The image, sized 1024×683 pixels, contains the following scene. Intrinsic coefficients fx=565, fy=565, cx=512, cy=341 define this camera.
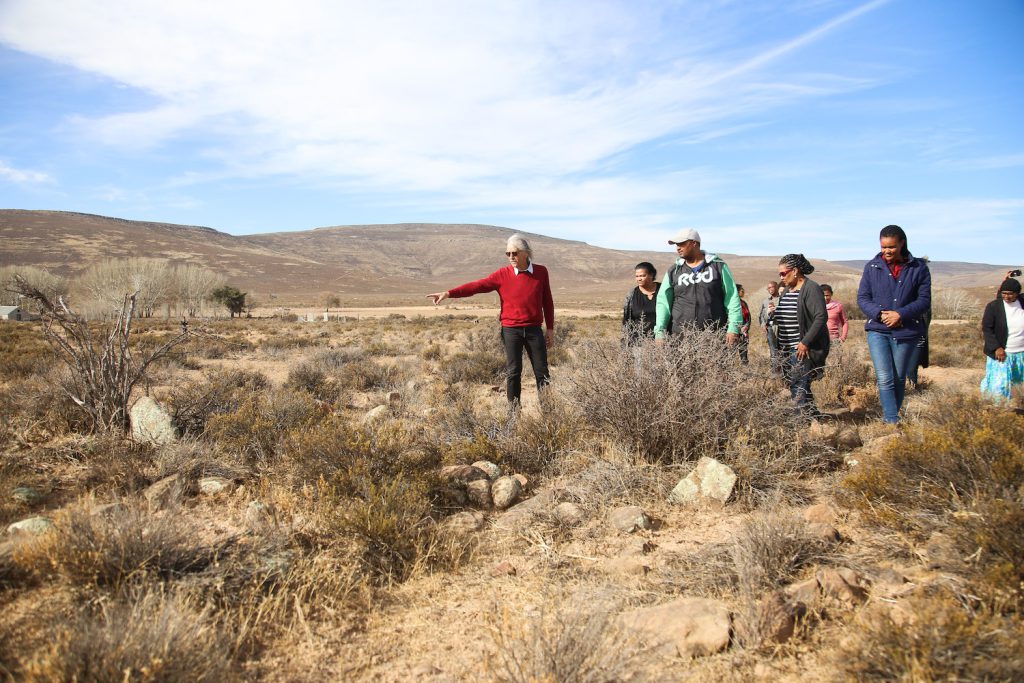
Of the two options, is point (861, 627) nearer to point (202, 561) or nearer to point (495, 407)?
point (202, 561)

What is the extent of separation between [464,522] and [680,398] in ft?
5.44

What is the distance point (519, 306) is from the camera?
5.02 meters

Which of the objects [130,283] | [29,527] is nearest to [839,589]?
[29,527]

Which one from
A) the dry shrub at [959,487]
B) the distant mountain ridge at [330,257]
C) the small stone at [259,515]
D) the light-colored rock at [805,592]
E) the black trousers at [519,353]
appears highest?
the distant mountain ridge at [330,257]

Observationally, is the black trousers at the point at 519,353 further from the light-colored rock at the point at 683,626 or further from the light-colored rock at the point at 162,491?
the light-colored rock at the point at 683,626

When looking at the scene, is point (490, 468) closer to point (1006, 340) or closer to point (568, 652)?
point (568, 652)

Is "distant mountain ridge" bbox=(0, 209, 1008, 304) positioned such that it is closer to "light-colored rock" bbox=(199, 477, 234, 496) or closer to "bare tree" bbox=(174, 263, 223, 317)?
"bare tree" bbox=(174, 263, 223, 317)

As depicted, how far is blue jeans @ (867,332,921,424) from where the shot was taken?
14.3 ft

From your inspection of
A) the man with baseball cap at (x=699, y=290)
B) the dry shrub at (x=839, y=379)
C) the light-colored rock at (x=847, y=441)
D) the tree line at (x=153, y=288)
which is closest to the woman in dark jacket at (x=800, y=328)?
the light-colored rock at (x=847, y=441)

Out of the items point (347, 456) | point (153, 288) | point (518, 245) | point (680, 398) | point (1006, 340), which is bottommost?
point (347, 456)

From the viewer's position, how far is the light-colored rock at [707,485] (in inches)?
129

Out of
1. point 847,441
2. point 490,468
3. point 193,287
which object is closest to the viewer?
point 490,468

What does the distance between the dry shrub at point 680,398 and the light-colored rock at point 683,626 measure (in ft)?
5.26

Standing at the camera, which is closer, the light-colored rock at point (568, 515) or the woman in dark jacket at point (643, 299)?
the light-colored rock at point (568, 515)
